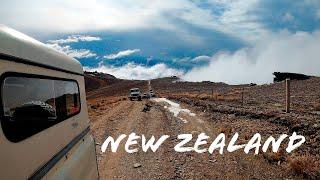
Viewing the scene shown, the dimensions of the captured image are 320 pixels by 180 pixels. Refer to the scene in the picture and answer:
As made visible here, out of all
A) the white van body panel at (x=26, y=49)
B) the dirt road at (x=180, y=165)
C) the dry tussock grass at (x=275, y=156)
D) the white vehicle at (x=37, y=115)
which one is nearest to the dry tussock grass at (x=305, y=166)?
the dirt road at (x=180, y=165)

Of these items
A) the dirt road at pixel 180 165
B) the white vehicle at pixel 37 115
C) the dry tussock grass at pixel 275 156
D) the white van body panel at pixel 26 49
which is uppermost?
the white van body panel at pixel 26 49

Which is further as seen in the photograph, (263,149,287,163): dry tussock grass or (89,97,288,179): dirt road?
(263,149,287,163): dry tussock grass

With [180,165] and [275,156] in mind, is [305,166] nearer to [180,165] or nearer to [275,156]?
[275,156]

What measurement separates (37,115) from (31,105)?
140 mm

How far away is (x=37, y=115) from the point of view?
4.84 meters

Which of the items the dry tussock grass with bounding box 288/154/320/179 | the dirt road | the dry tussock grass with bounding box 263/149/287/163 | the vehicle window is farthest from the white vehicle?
the dry tussock grass with bounding box 263/149/287/163

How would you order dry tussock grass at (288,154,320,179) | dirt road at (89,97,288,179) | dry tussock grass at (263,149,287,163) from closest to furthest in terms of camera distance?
dry tussock grass at (288,154,320,179) < dirt road at (89,97,288,179) < dry tussock grass at (263,149,287,163)

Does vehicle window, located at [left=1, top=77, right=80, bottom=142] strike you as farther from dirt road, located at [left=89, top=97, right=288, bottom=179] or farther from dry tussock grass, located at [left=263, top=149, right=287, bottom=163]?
dry tussock grass, located at [left=263, top=149, right=287, bottom=163]

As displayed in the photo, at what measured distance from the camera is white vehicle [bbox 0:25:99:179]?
378 centimetres

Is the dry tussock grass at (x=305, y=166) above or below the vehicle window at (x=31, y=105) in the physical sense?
below

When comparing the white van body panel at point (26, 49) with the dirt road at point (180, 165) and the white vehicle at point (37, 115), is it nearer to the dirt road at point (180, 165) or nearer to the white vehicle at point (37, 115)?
the white vehicle at point (37, 115)

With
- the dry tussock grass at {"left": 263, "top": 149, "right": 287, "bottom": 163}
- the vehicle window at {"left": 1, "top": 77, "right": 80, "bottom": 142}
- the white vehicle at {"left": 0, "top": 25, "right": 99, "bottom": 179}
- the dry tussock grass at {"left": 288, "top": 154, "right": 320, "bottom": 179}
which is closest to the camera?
the white vehicle at {"left": 0, "top": 25, "right": 99, "bottom": 179}

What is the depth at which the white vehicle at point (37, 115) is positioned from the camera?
3779 mm

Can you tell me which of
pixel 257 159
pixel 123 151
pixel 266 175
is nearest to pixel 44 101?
pixel 266 175
